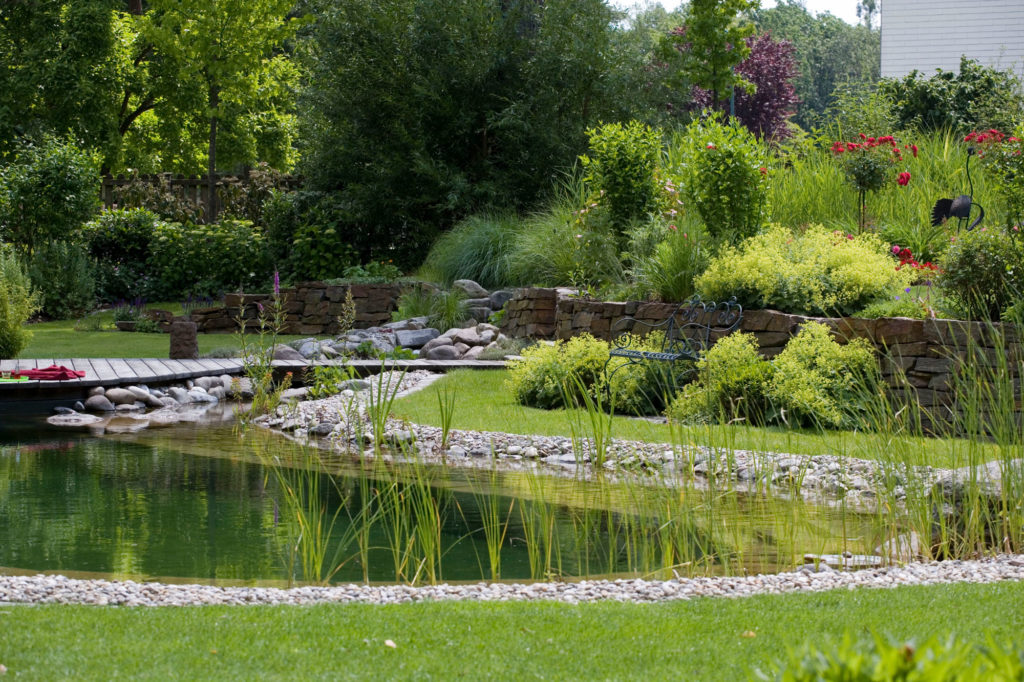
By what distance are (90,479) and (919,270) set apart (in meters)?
6.55

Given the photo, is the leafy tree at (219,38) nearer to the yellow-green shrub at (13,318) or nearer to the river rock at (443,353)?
the yellow-green shrub at (13,318)

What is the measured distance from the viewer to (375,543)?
4910 millimetres

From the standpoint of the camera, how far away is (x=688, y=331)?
8.39 m

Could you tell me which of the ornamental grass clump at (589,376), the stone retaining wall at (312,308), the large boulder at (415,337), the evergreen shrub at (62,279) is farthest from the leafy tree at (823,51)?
the ornamental grass clump at (589,376)

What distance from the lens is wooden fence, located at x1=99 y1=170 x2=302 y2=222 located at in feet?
57.4

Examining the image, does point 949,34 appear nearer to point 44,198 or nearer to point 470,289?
point 470,289

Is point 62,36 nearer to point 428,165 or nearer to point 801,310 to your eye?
point 428,165

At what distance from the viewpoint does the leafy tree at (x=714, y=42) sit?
13.8m

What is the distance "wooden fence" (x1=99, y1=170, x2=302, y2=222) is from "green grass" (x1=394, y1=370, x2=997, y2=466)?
9.34 metres

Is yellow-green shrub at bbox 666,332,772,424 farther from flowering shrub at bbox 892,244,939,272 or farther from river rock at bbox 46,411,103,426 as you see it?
river rock at bbox 46,411,103,426

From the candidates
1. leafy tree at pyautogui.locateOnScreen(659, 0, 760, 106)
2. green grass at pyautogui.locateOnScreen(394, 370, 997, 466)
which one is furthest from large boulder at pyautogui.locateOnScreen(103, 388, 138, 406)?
leafy tree at pyautogui.locateOnScreen(659, 0, 760, 106)

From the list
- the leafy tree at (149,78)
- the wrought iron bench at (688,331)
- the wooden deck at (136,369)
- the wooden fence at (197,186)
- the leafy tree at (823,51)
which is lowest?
the wooden deck at (136,369)

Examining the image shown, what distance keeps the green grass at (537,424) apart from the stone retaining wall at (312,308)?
13.9ft

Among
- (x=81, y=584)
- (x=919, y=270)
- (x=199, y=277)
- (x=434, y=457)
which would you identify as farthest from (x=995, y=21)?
(x=81, y=584)
